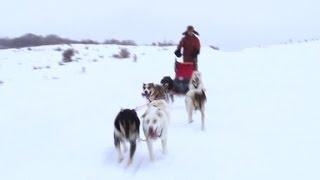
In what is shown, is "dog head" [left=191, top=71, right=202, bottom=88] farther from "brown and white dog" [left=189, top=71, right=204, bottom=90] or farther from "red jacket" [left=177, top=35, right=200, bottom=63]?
"red jacket" [left=177, top=35, right=200, bottom=63]

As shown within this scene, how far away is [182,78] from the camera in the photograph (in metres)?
10.4

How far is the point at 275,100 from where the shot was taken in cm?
1000

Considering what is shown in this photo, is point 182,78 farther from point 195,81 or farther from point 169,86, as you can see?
point 195,81

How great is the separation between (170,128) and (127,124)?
2140 mm

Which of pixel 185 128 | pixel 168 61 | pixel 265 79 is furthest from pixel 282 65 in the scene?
pixel 185 128

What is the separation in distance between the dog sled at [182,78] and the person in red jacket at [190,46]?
0.61 metres

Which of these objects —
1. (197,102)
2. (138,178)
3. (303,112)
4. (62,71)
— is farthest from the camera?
(62,71)

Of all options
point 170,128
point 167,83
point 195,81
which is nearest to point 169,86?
point 167,83

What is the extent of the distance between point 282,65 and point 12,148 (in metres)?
11.6

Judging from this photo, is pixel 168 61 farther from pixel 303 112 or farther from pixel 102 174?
pixel 102 174

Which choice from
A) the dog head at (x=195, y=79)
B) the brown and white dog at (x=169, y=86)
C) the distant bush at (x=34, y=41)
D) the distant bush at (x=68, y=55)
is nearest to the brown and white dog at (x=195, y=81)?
the dog head at (x=195, y=79)

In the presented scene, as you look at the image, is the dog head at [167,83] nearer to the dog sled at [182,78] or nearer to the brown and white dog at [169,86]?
the brown and white dog at [169,86]

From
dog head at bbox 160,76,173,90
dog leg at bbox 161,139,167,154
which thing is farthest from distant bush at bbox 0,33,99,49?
dog leg at bbox 161,139,167,154

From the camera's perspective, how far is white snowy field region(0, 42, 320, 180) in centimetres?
589
